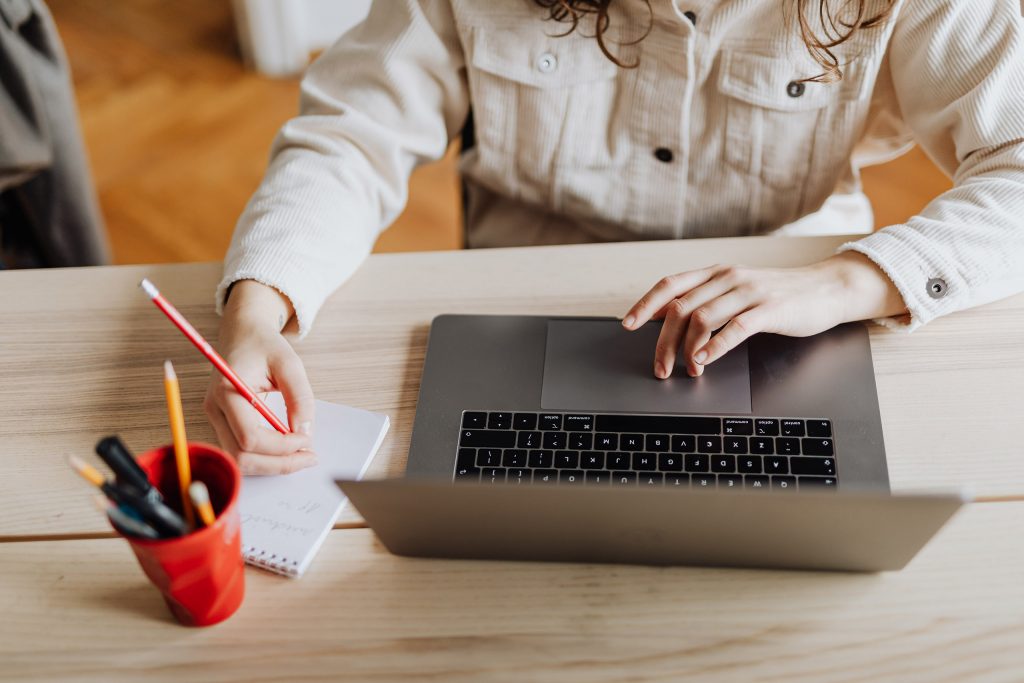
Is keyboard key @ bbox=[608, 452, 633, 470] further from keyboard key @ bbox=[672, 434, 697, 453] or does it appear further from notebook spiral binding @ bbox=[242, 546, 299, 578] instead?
notebook spiral binding @ bbox=[242, 546, 299, 578]

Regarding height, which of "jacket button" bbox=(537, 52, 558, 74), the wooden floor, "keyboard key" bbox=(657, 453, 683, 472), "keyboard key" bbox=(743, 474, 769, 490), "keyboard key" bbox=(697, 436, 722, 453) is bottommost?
the wooden floor

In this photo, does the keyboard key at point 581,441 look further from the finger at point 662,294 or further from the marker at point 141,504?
the marker at point 141,504

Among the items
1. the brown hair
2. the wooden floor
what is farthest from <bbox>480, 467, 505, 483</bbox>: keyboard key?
the wooden floor

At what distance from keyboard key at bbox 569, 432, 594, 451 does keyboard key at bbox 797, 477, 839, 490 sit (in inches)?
5.8

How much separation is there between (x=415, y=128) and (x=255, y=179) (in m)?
1.24

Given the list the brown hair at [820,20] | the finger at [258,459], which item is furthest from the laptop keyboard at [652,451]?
the brown hair at [820,20]

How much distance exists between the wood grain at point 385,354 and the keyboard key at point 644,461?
166 mm

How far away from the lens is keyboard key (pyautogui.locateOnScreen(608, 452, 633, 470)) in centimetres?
62

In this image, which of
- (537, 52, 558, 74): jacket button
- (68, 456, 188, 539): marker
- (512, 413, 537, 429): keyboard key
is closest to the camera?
(68, 456, 188, 539): marker

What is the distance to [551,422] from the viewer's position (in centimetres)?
66

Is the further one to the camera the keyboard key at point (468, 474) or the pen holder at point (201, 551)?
the keyboard key at point (468, 474)

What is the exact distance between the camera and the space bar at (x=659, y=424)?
640 millimetres

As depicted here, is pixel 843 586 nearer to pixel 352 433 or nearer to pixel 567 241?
pixel 352 433

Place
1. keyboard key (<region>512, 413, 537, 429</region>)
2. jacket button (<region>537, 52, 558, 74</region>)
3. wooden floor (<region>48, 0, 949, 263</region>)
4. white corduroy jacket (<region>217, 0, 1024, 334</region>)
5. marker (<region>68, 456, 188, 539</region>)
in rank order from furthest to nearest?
wooden floor (<region>48, 0, 949, 263</region>)
jacket button (<region>537, 52, 558, 74</region>)
white corduroy jacket (<region>217, 0, 1024, 334</region>)
keyboard key (<region>512, 413, 537, 429</region>)
marker (<region>68, 456, 188, 539</region>)
